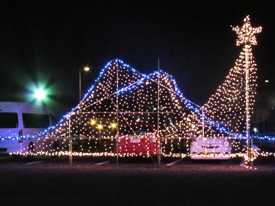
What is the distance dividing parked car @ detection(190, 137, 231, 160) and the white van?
771 cm

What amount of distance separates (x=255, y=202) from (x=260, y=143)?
28.8 metres

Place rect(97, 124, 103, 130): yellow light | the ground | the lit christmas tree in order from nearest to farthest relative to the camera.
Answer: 1. the ground
2. the lit christmas tree
3. rect(97, 124, 103, 130): yellow light

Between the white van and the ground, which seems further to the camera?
the white van

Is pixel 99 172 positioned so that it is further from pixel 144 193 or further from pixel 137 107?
pixel 137 107

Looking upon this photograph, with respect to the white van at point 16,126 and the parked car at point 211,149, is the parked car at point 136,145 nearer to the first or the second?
the parked car at point 211,149

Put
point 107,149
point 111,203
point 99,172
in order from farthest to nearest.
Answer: point 107,149 < point 99,172 < point 111,203

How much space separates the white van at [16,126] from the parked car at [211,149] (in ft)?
25.3

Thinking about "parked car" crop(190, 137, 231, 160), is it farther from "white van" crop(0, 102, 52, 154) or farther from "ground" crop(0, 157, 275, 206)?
"white van" crop(0, 102, 52, 154)

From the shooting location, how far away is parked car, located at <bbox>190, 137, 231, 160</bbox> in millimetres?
21312

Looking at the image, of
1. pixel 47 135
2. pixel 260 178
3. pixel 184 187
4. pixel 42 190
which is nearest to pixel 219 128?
pixel 47 135

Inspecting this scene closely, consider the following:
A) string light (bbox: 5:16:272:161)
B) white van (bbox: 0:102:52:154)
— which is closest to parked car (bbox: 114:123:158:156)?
string light (bbox: 5:16:272:161)

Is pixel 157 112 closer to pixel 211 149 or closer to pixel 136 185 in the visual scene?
pixel 211 149

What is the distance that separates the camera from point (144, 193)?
12.5 m

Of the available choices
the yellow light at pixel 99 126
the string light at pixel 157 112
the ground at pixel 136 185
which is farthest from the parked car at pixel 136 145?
the yellow light at pixel 99 126
